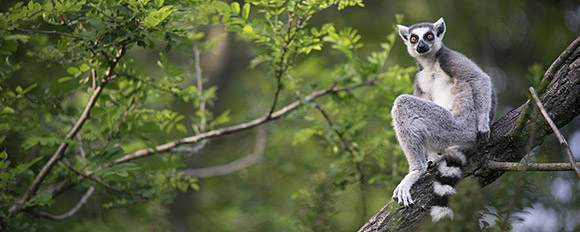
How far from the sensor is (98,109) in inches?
Result: 153

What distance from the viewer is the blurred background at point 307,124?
15.8 ft

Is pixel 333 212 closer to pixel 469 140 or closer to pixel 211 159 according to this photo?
pixel 469 140

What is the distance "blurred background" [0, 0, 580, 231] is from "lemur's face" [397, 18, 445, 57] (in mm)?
1294

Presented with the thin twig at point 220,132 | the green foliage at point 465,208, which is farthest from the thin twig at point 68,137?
the green foliage at point 465,208

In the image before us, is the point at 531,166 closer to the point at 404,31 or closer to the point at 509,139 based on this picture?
the point at 509,139

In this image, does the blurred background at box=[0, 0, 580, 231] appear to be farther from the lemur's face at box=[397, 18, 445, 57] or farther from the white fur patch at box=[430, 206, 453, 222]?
the lemur's face at box=[397, 18, 445, 57]

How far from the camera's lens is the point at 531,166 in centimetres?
251

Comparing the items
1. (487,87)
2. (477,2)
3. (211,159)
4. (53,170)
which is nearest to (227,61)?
(211,159)

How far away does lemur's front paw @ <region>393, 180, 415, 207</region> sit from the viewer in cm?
304

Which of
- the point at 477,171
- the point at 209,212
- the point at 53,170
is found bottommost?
the point at 209,212

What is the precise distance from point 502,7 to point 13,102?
20.2 feet

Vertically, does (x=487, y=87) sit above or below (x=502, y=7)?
below

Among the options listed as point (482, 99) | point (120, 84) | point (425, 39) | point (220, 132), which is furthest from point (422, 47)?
point (120, 84)

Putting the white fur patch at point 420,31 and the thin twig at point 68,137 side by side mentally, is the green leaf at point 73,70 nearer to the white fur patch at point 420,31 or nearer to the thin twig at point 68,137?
the thin twig at point 68,137
